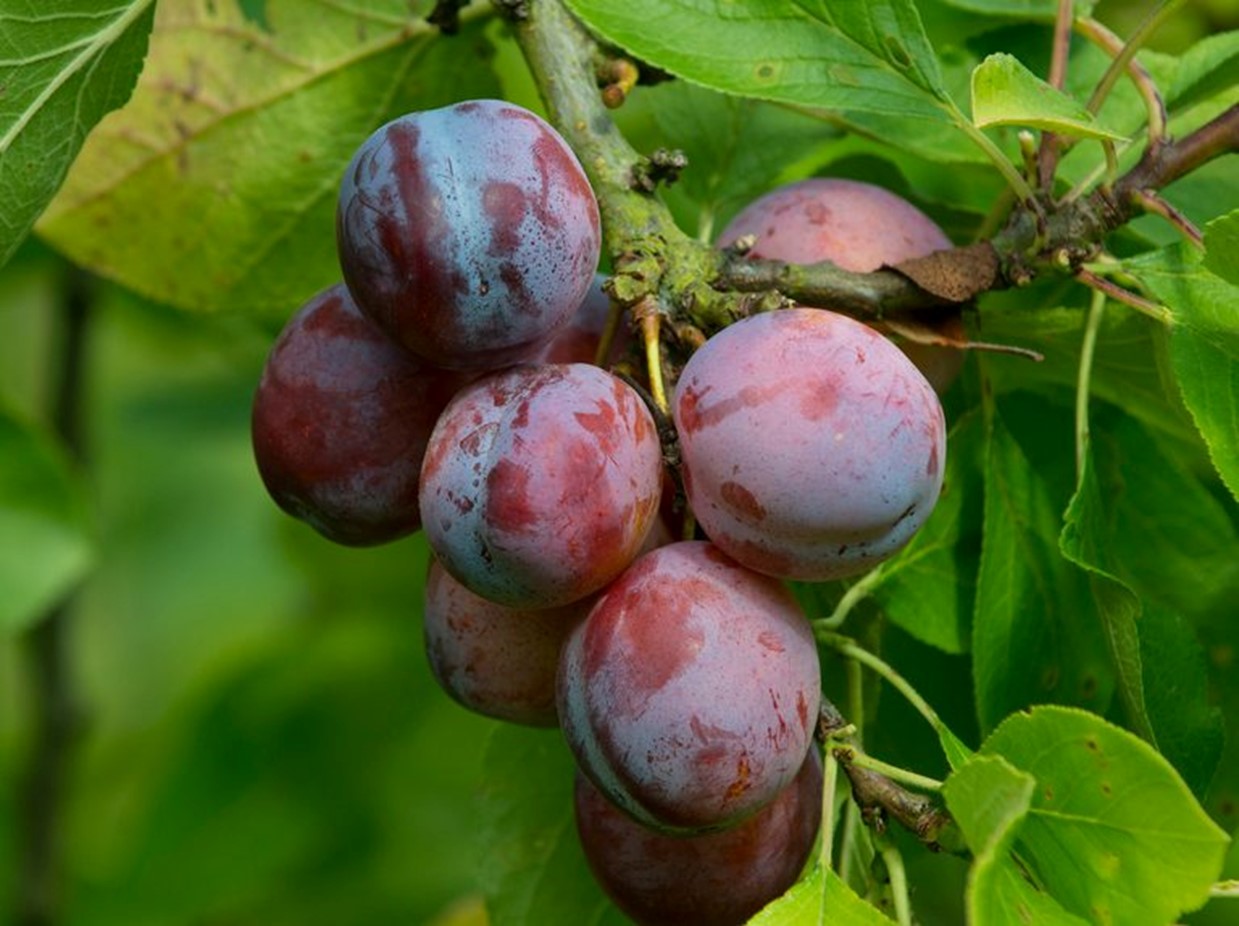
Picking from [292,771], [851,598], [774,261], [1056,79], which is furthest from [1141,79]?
[292,771]

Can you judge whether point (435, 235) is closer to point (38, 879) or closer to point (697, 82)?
point (697, 82)

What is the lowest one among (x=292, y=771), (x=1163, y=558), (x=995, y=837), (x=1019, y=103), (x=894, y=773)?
(x=292, y=771)

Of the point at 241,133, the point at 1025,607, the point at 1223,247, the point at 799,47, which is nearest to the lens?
the point at 1223,247

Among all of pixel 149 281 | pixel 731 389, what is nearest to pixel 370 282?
pixel 731 389

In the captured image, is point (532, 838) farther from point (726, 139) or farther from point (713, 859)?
point (726, 139)

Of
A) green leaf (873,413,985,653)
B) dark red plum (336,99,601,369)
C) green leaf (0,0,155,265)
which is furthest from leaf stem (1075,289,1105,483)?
green leaf (0,0,155,265)
